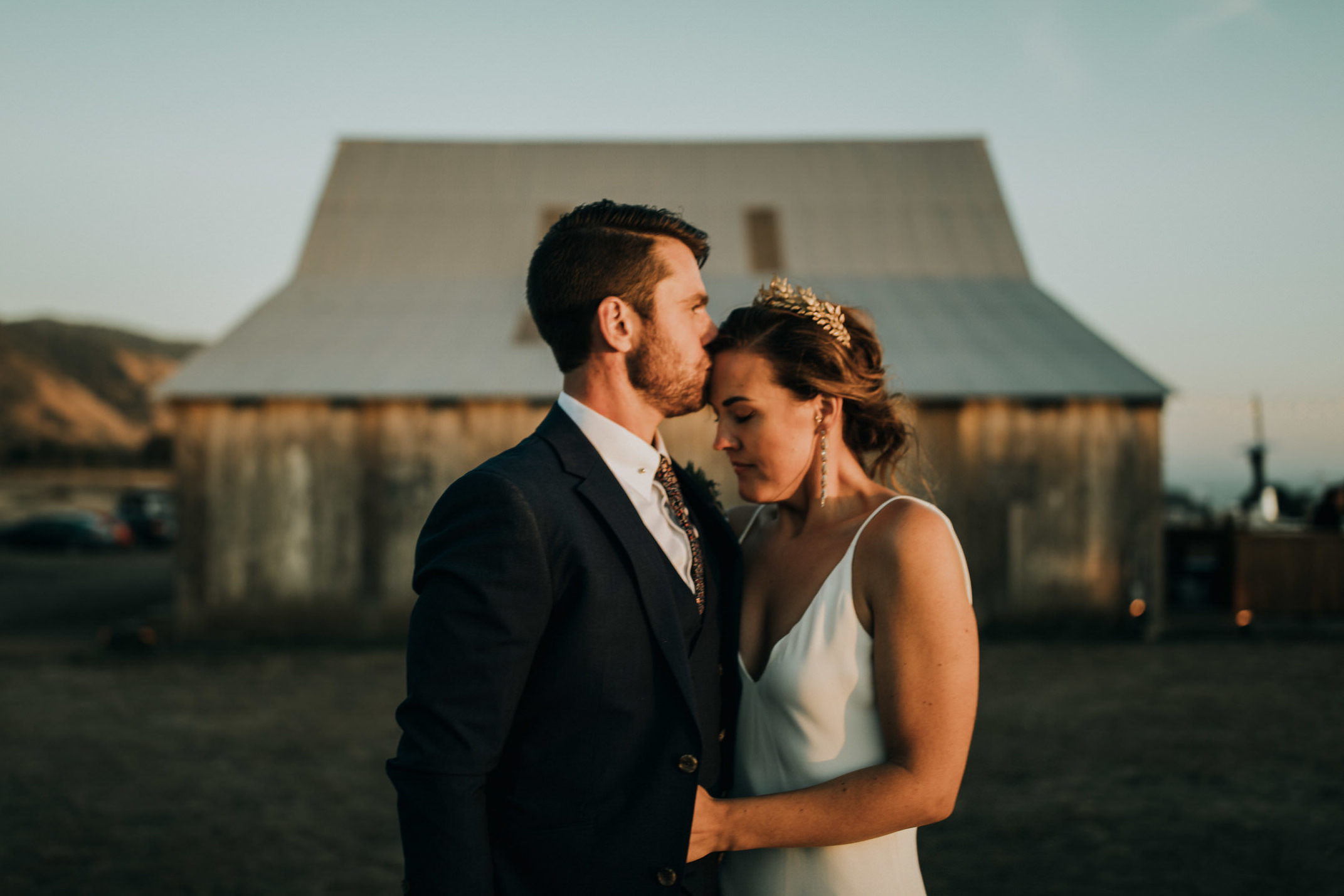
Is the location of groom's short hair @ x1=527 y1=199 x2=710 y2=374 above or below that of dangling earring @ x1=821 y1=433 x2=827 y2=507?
above

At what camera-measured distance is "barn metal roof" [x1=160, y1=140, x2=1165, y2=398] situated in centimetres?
1248

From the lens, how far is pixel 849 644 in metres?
2.13

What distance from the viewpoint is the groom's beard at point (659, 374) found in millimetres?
1979

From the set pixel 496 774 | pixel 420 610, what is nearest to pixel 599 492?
pixel 420 610

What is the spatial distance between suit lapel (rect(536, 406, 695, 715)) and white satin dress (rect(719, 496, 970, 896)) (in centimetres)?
41

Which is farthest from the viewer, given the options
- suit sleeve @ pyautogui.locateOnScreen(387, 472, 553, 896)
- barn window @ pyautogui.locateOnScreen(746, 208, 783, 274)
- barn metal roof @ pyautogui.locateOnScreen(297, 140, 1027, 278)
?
barn metal roof @ pyautogui.locateOnScreen(297, 140, 1027, 278)

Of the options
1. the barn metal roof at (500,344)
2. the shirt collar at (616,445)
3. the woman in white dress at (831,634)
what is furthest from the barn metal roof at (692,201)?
the shirt collar at (616,445)

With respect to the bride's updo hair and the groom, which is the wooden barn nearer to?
the bride's updo hair

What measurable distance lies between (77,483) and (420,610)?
4951cm

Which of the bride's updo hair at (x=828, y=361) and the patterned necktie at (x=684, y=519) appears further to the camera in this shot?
the bride's updo hair at (x=828, y=361)

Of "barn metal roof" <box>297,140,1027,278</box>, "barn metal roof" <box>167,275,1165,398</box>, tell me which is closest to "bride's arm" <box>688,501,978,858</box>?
"barn metal roof" <box>167,275,1165,398</box>

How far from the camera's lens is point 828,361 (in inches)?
89.6

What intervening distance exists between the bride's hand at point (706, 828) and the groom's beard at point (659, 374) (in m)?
0.78

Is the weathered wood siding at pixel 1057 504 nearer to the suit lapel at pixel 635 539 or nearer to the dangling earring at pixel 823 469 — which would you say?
the dangling earring at pixel 823 469
